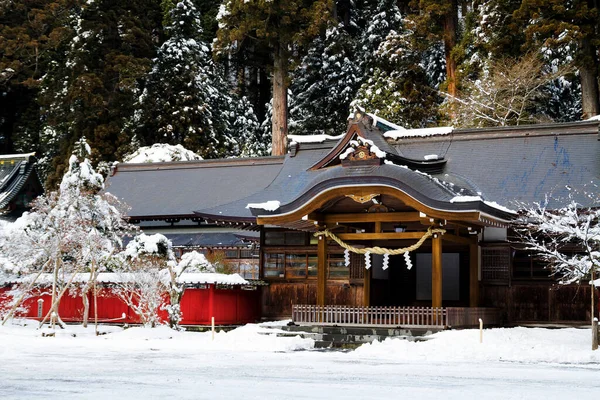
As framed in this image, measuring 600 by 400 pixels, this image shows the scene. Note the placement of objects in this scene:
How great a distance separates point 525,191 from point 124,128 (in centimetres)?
2670

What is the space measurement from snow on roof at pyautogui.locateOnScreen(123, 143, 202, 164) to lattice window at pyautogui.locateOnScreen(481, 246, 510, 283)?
19.7m

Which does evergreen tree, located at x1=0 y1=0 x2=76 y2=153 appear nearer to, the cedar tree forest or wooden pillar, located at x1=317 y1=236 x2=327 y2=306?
the cedar tree forest

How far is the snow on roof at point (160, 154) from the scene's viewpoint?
128ft

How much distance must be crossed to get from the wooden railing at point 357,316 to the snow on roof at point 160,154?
19.0 meters

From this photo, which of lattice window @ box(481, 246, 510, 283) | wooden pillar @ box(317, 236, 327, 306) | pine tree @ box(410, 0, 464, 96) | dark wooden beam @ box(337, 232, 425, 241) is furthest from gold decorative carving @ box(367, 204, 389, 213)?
pine tree @ box(410, 0, 464, 96)

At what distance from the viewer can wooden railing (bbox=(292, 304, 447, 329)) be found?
19906 mm

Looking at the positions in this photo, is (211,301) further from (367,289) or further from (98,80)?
(98,80)

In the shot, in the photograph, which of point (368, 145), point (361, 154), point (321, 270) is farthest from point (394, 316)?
point (368, 145)

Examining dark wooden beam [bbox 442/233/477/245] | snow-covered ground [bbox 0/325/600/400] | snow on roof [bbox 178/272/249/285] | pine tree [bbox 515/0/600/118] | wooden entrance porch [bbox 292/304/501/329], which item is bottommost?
snow-covered ground [bbox 0/325/600/400]

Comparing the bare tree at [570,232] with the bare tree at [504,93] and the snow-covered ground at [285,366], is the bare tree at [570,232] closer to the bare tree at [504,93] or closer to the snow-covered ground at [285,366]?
the snow-covered ground at [285,366]

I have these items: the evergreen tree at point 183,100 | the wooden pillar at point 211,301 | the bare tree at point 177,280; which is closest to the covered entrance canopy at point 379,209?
the bare tree at point 177,280

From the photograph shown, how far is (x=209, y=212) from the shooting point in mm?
24719

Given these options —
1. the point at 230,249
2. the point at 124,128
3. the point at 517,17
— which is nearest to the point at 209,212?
the point at 230,249

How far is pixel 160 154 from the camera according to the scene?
39.1m
